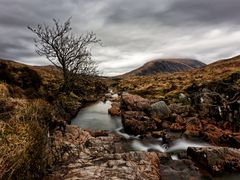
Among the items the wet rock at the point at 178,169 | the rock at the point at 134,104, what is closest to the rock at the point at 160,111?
the rock at the point at 134,104

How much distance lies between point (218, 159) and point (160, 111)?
39.5ft

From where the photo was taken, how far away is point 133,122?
23.2 m

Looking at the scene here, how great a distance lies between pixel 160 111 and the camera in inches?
1040

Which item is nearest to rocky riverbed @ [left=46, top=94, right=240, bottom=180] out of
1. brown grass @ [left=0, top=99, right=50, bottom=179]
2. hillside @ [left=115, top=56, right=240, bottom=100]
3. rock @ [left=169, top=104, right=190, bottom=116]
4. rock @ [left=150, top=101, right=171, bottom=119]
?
rock @ [left=150, top=101, right=171, bottom=119]

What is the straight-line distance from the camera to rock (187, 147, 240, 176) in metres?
14.1

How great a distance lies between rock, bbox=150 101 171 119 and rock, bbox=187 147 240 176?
34.5 feet

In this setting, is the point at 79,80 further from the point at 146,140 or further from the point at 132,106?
the point at 146,140

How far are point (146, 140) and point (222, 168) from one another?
277 inches

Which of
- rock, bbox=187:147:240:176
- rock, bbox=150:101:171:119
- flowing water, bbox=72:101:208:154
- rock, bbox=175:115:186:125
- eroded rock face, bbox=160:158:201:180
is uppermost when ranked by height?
rock, bbox=150:101:171:119

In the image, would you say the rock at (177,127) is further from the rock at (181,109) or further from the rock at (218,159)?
the rock at (218,159)

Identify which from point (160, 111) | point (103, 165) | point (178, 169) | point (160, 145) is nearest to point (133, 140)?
point (160, 145)

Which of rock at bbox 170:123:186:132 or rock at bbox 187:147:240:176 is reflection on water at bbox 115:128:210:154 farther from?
rock at bbox 187:147:240:176

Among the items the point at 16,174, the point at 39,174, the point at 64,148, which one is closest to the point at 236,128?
the point at 64,148

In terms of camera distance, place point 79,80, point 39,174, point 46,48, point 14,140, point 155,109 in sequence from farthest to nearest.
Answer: point 79,80
point 46,48
point 155,109
point 39,174
point 14,140
